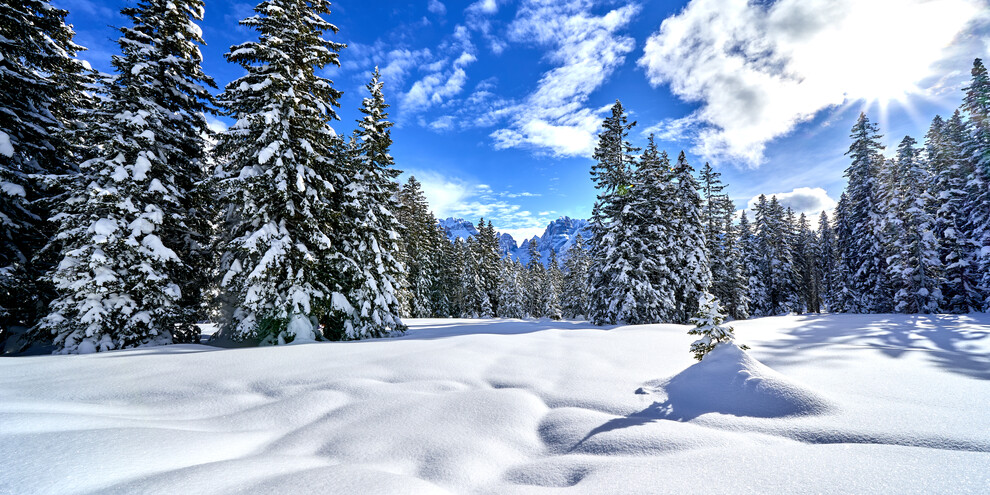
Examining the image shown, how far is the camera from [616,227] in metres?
21.2

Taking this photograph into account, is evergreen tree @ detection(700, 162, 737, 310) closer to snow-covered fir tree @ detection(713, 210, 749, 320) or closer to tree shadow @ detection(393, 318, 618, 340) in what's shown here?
snow-covered fir tree @ detection(713, 210, 749, 320)

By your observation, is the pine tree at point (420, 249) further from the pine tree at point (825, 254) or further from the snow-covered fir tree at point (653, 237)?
the pine tree at point (825, 254)

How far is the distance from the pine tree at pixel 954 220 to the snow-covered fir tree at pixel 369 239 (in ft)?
113

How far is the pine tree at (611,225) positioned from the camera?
20.6 m

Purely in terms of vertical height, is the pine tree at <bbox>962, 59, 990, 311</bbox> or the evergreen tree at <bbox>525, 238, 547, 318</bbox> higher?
the pine tree at <bbox>962, 59, 990, 311</bbox>

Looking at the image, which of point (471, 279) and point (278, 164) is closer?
point (278, 164)

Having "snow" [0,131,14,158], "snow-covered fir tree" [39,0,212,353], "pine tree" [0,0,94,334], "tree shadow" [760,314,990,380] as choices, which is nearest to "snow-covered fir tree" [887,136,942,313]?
"tree shadow" [760,314,990,380]

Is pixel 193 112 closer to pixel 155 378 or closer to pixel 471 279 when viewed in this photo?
pixel 155 378

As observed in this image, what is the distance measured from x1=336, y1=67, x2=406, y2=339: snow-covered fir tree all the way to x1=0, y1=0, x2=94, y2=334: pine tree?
785 centimetres

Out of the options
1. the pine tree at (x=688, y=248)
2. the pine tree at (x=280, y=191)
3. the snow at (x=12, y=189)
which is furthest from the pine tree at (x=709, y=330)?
the snow at (x=12, y=189)

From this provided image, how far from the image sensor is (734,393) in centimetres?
457

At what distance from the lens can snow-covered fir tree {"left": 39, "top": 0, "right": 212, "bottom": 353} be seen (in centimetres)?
978

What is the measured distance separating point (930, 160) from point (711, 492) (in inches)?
1650

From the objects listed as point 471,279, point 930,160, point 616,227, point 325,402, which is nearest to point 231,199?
point 325,402
